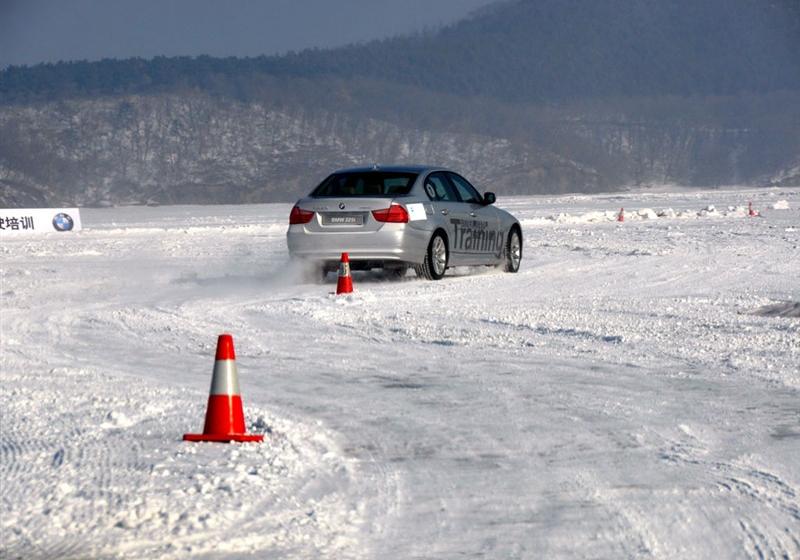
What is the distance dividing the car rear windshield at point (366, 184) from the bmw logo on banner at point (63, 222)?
23.0m

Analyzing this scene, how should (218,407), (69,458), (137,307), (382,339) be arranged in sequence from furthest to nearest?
(137,307) → (382,339) → (218,407) → (69,458)

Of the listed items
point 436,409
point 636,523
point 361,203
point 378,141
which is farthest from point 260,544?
point 378,141

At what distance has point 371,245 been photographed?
16.2 metres

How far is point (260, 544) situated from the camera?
4938mm

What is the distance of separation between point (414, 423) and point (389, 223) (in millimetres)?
8900

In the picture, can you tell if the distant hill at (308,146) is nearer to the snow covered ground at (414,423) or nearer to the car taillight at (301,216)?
the car taillight at (301,216)

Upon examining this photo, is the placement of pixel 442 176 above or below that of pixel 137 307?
above

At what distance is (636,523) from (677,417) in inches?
91.8

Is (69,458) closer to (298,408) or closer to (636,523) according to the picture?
(298,408)

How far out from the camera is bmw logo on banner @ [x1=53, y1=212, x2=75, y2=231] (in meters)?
38.4

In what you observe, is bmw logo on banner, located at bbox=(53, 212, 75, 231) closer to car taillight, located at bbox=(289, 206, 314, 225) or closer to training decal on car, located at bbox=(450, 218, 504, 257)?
training decal on car, located at bbox=(450, 218, 504, 257)

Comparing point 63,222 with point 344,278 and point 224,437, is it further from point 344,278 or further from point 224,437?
point 224,437

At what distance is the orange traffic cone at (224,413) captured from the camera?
6730mm

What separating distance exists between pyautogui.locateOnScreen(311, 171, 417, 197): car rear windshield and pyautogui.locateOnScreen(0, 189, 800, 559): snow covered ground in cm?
161
